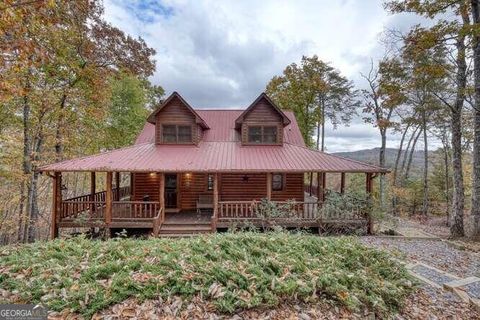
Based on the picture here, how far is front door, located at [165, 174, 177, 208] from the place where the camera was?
560 inches

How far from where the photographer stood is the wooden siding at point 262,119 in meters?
14.2

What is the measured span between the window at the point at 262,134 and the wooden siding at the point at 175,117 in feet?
9.80

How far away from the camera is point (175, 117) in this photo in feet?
45.9

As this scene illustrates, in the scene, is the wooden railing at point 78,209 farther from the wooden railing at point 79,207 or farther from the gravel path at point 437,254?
the gravel path at point 437,254

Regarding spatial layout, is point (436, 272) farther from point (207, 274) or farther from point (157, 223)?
point (157, 223)

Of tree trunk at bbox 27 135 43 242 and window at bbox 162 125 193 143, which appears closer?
tree trunk at bbox 27 135 43 242

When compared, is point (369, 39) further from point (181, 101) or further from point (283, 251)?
point (283, 251)

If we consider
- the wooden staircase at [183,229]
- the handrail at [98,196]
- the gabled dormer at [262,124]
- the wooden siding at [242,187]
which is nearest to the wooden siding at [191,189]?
the wooden siding at [242,187]

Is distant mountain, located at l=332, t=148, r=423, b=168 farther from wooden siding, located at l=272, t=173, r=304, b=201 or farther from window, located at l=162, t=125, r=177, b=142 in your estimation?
window, located at l=162, t=125, r=177, b=142

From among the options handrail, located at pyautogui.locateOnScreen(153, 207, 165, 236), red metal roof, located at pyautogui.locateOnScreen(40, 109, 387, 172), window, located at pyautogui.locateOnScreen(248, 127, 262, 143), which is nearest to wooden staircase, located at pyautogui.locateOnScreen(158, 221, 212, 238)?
handrail, located at pyautogui.locateOnScreen(153, 207, 165, 236)

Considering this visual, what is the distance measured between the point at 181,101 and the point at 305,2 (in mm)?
7994

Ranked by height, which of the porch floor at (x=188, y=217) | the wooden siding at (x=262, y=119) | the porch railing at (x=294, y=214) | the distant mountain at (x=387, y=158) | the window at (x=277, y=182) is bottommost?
the porch floor at (x=188, y=217)

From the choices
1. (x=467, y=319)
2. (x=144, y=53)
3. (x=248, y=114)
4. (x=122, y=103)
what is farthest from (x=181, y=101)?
(x=467, y=319)

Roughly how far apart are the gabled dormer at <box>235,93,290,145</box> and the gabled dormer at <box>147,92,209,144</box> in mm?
2550
